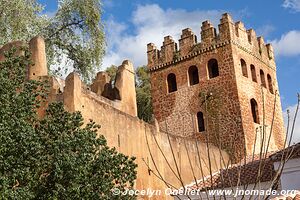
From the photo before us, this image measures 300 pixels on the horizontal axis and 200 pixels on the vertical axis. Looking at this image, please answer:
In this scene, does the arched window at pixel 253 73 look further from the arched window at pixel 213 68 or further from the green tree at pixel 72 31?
the green tree at pixel 72 31

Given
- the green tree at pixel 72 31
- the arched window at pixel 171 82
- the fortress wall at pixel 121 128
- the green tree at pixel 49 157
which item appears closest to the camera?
the green tree at pixel 49 157

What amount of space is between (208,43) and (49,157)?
55.0ft

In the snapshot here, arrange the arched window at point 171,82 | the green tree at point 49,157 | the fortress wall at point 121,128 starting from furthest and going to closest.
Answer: the arched window at point 171,82 < the fortress wall at point 121,128 < the green tree at point 49,157

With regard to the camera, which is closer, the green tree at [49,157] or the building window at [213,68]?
the green tree at [49,157]

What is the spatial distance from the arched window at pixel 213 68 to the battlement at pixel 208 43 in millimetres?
649

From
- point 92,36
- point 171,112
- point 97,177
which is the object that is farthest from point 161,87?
point 97,177

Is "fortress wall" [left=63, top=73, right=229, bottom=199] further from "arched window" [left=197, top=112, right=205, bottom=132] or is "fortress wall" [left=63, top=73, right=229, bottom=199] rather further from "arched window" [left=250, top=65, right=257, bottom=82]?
"arched window" [left=250, top=65, right=257, bottom=82]

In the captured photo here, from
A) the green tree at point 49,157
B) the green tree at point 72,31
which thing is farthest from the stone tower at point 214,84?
the green tree at point 49,157

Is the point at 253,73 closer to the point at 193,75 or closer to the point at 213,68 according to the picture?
the point at 213,68

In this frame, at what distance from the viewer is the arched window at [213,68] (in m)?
25.6

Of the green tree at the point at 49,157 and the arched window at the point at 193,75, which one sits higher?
the arched window at the point at 193,75

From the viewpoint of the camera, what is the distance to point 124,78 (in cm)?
1722

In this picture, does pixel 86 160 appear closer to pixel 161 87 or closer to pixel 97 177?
pixel 97 177

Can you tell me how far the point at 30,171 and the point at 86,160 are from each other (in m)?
1.13
